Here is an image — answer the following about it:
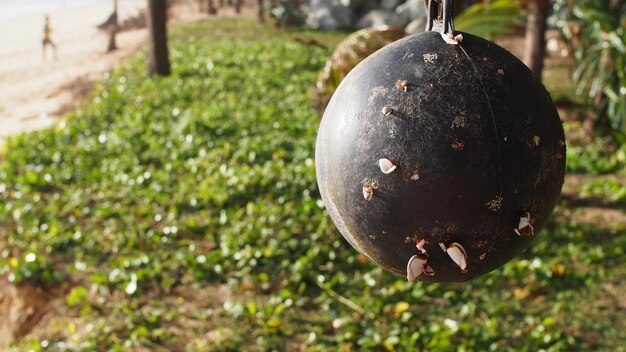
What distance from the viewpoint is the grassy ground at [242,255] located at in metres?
5.46

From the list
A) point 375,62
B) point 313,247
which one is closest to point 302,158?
point 313,247

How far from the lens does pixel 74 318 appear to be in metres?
5.96

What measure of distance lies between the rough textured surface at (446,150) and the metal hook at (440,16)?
39 millimetres

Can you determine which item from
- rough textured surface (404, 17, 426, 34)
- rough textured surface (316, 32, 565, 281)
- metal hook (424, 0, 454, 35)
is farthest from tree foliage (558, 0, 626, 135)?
rough textured surface (404, 17, 426, 34)

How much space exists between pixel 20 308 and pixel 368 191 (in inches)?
211

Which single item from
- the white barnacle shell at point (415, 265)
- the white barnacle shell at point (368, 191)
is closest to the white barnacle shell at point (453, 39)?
the white barnacle shell at point (368, 191)

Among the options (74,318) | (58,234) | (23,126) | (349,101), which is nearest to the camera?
(349,101)

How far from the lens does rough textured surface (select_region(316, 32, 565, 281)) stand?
1.78 metres

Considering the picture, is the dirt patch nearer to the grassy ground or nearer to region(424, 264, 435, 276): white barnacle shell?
the grassy ground

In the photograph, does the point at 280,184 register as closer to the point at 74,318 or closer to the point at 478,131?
the point at 74,318

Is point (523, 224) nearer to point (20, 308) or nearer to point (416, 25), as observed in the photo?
point (20, 308)

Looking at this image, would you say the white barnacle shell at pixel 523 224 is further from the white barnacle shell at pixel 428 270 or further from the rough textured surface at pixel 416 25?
the rough textured surface at pixel 416 25

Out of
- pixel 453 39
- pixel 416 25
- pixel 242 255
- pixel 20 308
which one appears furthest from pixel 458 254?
pixel 416 25

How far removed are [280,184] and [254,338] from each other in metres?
2.35
